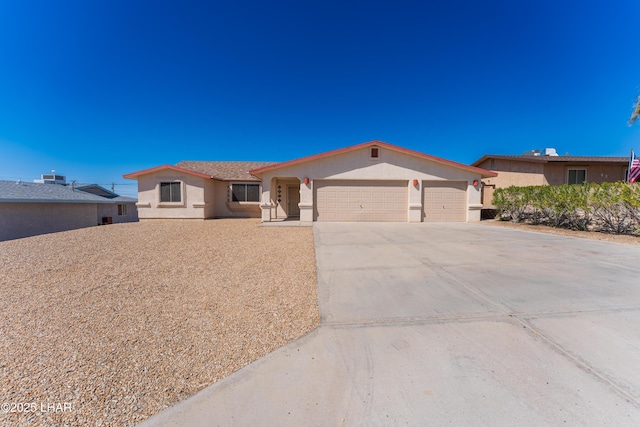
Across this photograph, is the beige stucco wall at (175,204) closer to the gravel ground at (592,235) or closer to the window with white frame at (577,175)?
the gravel ground at (592,235)

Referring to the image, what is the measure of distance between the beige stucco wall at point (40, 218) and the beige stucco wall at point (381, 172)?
46.8 ft

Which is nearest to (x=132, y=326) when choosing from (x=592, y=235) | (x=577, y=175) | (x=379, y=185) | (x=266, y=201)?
(x=266, y=201)

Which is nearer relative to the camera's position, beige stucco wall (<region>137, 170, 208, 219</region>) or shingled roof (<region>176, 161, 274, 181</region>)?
beige stucco wall (<region>137, 170, 208, 219</region>)

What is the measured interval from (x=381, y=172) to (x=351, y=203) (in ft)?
7.32

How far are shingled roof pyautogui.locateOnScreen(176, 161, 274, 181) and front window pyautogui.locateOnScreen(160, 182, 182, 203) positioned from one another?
2150 millimetres

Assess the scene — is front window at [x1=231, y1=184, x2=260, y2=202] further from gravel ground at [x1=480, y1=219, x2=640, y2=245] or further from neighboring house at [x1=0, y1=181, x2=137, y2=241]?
gravel ground at [x1=480, y1=219, x2=640, y2=245]

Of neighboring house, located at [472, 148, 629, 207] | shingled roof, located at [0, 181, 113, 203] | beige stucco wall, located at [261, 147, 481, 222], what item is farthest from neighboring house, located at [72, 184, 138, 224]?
neighboring house, located at [472, 148, 629, 207]

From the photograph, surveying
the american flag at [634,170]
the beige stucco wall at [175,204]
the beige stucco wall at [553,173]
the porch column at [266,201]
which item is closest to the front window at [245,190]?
the beige stucco wall at [175,204]

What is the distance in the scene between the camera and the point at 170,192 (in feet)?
49.7

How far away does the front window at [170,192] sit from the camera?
1513cm

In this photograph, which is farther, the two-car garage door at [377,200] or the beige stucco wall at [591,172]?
the beige stucco wall at [591,172]

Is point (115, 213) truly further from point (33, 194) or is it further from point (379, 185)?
point (379, 185)

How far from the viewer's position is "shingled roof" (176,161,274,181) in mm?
16844

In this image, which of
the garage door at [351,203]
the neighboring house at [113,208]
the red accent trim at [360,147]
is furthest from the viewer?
the neighboring house at [113,208]
